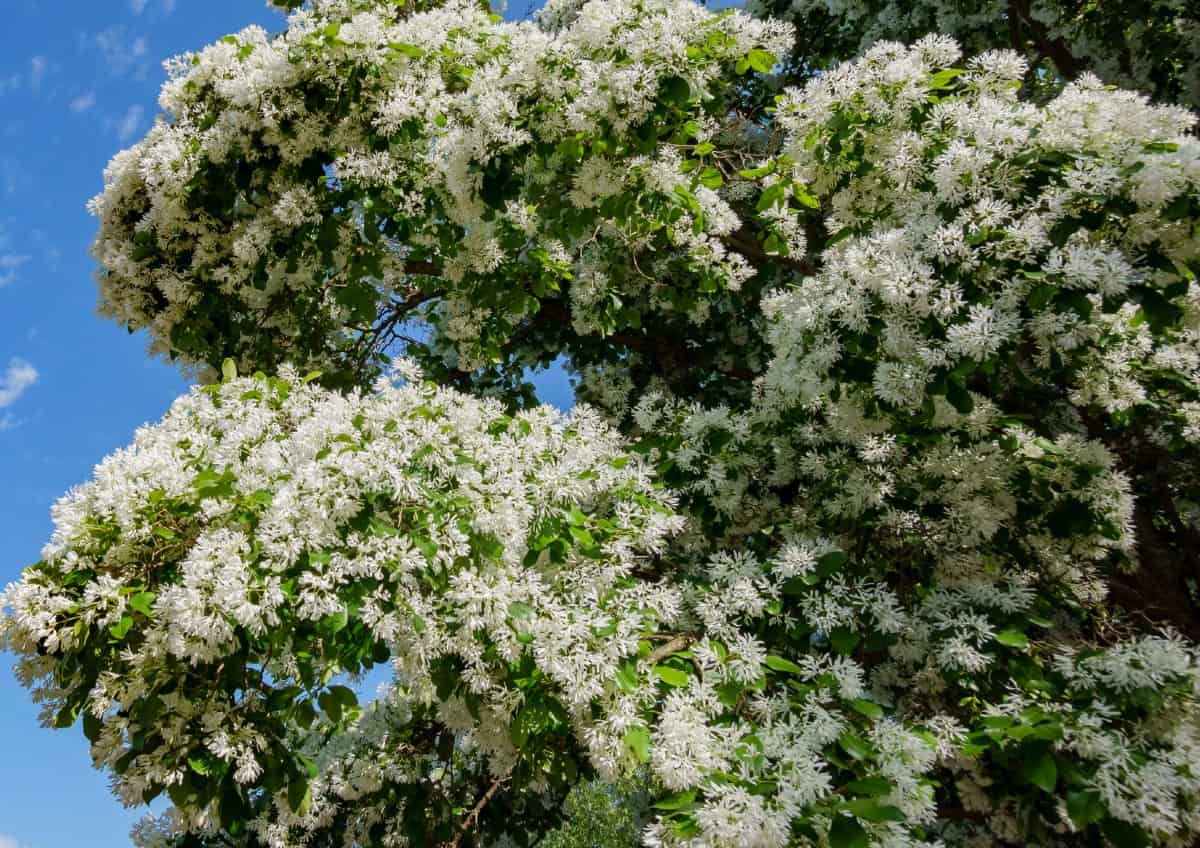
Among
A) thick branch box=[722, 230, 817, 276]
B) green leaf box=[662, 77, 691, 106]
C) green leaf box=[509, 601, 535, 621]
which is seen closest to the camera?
green leaf box=[509, 601, 535, 621]

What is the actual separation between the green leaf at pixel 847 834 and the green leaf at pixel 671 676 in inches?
33.6

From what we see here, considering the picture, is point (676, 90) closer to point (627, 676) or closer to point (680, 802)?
point (627, 676)

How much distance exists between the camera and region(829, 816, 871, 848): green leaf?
3018mm

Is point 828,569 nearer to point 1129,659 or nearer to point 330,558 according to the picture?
point 1129,659

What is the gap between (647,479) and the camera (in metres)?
4.69

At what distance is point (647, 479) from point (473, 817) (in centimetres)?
327

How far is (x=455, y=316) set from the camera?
23.4ft

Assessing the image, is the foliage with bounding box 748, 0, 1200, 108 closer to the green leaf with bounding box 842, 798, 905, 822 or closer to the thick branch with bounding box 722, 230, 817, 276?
the thick branch with bounding box 722, 230, 817, 276

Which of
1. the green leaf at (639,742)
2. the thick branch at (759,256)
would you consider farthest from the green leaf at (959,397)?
the thick branch at (759,256)

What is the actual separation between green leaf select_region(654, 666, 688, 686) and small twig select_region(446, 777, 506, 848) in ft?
9.21

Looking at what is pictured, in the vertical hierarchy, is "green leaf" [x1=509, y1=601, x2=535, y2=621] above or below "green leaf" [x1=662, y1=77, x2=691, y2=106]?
below

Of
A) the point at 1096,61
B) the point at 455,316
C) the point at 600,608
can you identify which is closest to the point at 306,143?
the point at 455,316

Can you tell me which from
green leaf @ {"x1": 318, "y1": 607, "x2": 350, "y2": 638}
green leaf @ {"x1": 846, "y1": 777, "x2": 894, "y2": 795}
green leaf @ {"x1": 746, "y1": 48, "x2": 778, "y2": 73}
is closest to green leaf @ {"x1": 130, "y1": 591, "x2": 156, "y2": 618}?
green leaf @ {"x1": 318, "y1": 607, "x2": 350, "y2": 638}

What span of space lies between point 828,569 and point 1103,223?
7.10ft
